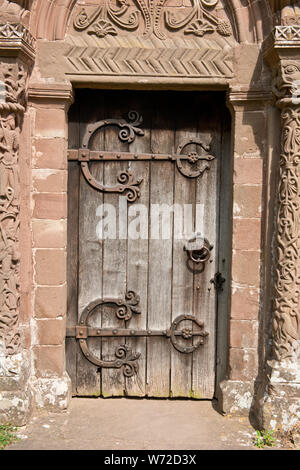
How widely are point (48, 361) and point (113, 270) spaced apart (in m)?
0.83

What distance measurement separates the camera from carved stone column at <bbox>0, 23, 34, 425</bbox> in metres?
3.10

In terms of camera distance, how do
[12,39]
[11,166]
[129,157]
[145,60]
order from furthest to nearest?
[129,157] → [145,60] → [11,166] → [12,39]

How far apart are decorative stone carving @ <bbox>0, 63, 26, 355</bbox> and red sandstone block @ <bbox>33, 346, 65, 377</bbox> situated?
9.6 inches

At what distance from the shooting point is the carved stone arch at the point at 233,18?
329 cm

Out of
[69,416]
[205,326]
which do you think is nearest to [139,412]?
[69,416]

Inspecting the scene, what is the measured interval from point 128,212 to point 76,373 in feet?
4.39

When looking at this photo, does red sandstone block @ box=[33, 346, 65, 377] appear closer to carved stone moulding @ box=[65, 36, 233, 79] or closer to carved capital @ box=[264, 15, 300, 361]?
carved capital @ box=[264, 15, 300, 361]

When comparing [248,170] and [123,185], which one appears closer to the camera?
[248,170]

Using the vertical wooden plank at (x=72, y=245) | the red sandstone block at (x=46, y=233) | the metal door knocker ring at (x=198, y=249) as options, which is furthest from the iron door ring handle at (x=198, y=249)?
the red sandstone block at (x=46, y=233)

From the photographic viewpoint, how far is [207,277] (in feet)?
12.1

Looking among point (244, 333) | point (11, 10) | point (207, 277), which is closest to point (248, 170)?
point (207, 277)

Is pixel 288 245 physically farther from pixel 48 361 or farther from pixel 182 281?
pixel 48 361

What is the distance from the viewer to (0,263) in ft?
10.5

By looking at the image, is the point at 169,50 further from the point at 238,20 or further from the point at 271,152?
the point at 271,152
